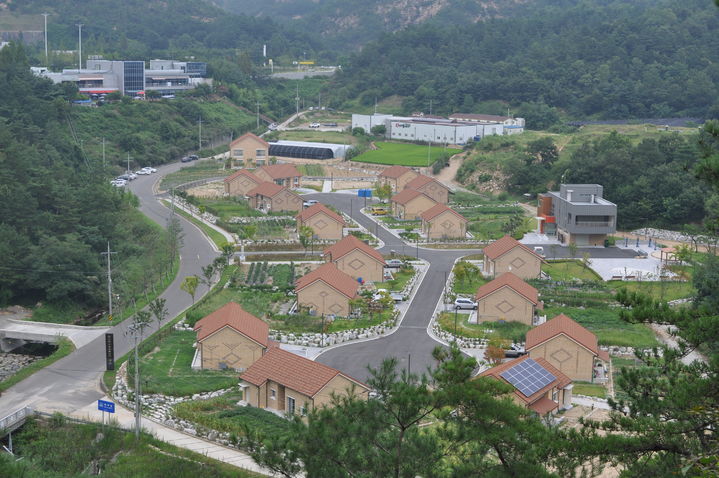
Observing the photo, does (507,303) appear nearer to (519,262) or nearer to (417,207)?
(519,262)

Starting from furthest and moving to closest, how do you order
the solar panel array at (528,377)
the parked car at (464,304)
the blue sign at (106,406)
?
the parked car at (464,304)
the blue sign at (106,406)
the solar panel array at (528,377)

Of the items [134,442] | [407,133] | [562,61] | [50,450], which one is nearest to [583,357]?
[134,442]

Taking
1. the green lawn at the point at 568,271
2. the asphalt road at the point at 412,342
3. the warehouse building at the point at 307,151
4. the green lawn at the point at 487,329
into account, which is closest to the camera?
the asphalt road at the point at 412,342

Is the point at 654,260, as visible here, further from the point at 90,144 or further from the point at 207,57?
the point at 207,57

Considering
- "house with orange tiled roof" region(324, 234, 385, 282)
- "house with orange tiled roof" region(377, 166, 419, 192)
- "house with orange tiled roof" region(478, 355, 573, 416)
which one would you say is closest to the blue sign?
"house with orange tiled roof" region(478, 355, 573, 416)

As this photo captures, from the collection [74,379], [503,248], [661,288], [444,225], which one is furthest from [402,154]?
[74,379]

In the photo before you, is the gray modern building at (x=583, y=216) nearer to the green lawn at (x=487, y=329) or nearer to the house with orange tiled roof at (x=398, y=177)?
the house with orange tiled roof at (x=398, y=177)

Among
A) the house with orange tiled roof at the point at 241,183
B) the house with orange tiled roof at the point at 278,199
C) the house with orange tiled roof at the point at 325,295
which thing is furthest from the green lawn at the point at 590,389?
the house with orange tiled roof at the point at 241,183
